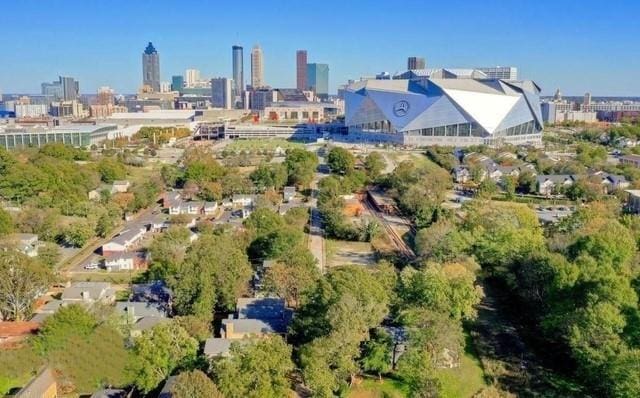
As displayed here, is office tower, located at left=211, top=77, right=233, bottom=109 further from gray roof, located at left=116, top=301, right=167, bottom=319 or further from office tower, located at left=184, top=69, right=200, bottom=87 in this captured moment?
gray roof, located at left=116, top=301, right=167, bottom=319

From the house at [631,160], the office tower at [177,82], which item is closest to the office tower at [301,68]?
the office tower at [177,82]

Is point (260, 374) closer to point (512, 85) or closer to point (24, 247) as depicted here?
point (24, 247)

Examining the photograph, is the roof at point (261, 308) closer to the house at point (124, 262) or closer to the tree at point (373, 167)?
the house at point (124, 262)

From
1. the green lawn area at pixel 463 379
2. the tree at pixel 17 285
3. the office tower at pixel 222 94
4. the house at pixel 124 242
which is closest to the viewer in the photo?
the green lawn area at pixel 463 379

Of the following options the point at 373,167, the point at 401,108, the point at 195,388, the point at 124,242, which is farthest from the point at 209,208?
the point at 401,108

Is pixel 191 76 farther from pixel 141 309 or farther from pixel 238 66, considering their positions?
pixel 141 309
